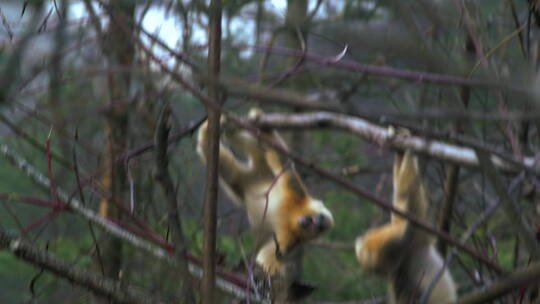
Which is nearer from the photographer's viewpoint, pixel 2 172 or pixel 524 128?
pixel 524 128

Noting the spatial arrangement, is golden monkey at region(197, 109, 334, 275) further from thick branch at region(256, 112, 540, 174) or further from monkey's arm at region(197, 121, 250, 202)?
thick branch at region(256, 112, 540, 174)

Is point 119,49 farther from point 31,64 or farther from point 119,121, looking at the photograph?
point 31,64

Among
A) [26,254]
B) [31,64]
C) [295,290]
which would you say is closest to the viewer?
[26,254]

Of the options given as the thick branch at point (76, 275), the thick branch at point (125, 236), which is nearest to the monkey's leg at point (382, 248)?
the thick branch at point (125, 236)

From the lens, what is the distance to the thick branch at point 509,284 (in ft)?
2.56

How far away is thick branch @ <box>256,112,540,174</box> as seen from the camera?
3361 millimetres

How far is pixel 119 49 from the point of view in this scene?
203 inches

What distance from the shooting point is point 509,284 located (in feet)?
2.71

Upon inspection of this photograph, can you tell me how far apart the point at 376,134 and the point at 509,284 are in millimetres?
3225

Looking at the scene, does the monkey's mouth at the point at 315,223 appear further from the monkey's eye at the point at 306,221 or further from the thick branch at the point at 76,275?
the thick branch at the point at 76,275

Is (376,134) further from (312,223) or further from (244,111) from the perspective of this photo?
(244,111)

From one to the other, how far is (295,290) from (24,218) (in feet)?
25.4

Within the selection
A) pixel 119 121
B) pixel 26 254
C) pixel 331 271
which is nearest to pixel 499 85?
pixel 26 254

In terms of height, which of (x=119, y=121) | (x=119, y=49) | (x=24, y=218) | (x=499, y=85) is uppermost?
(x=499, y=85)
